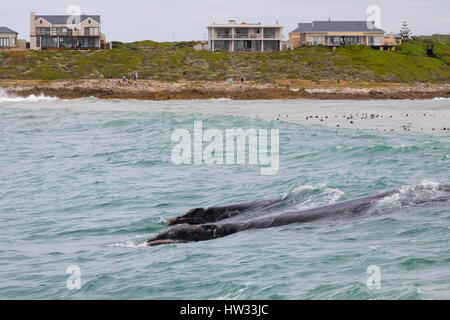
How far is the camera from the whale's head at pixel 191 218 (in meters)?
17.7

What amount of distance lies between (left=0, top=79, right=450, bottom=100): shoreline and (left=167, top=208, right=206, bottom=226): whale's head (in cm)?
5570

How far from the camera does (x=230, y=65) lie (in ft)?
332

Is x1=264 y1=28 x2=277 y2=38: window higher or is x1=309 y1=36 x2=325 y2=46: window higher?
x1=264 y1=28 x2=277 y2=38: window

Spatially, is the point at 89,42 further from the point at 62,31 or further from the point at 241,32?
the point at 241,32

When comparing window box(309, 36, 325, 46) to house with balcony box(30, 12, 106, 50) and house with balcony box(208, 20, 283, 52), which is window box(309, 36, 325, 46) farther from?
house with balcony box(30, 12, 106, 50)

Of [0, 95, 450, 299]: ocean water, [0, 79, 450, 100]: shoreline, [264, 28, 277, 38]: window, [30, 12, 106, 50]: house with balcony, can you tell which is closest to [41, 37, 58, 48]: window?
[30, 12, 106, 50]: house with balcony

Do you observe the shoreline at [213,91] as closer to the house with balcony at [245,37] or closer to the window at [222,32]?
the house with balcony at [245,37]

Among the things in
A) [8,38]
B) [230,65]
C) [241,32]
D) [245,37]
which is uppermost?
[241,32]

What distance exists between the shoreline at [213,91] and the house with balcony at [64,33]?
3882 centimetres

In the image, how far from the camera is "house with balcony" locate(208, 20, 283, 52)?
398 feet

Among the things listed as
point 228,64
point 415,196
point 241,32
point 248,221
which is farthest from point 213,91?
point 248,221

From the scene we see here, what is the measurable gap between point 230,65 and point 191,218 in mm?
84580

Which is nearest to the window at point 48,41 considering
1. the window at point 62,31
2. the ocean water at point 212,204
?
the window at point 62,31
